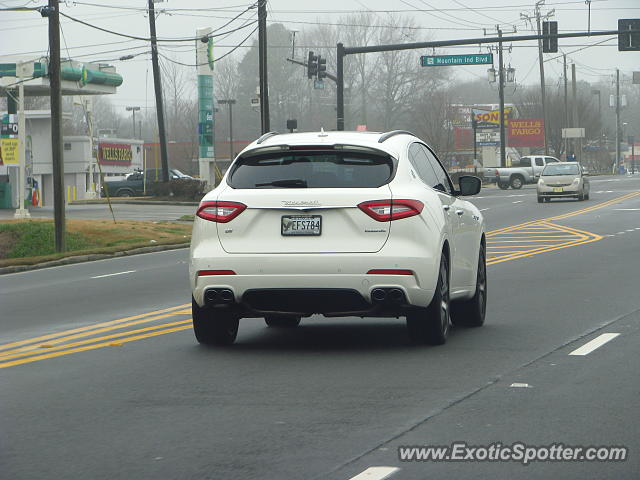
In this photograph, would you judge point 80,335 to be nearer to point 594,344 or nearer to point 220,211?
point 220,211

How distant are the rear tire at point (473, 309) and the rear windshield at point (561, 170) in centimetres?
4027

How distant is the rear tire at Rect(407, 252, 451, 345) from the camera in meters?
10.5

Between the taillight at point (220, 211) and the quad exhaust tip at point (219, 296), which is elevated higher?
the taillight at point (220, 211)

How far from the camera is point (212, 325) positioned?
431 inches

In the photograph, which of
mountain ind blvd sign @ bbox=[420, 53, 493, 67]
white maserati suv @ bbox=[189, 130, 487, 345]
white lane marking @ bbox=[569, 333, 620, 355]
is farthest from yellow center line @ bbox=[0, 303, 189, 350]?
mountain ind blvd sign @ bbox=[420, 53, 493, 67]

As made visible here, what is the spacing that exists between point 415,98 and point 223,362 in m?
130

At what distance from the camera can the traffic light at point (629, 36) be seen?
4361 centimetres

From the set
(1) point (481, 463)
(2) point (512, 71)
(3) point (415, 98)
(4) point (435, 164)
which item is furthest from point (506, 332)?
(3) point (415, 98)

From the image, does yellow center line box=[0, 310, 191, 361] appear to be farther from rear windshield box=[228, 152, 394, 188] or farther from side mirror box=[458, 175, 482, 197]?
side mirror box=[458, 175, 482, 197]

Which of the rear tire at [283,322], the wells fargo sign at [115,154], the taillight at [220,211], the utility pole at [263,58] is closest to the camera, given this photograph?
the taillight at [220,211]

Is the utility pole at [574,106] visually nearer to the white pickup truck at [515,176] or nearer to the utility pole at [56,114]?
the white pickup truck at [515,176]

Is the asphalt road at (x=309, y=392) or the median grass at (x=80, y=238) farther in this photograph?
the median grass at (x=80, y=238)

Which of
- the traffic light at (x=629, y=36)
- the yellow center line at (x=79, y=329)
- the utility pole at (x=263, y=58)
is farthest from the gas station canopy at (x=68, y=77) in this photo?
the yellow center line at (x=79, y=329)

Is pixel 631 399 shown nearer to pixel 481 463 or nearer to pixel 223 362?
pixel 481 463
